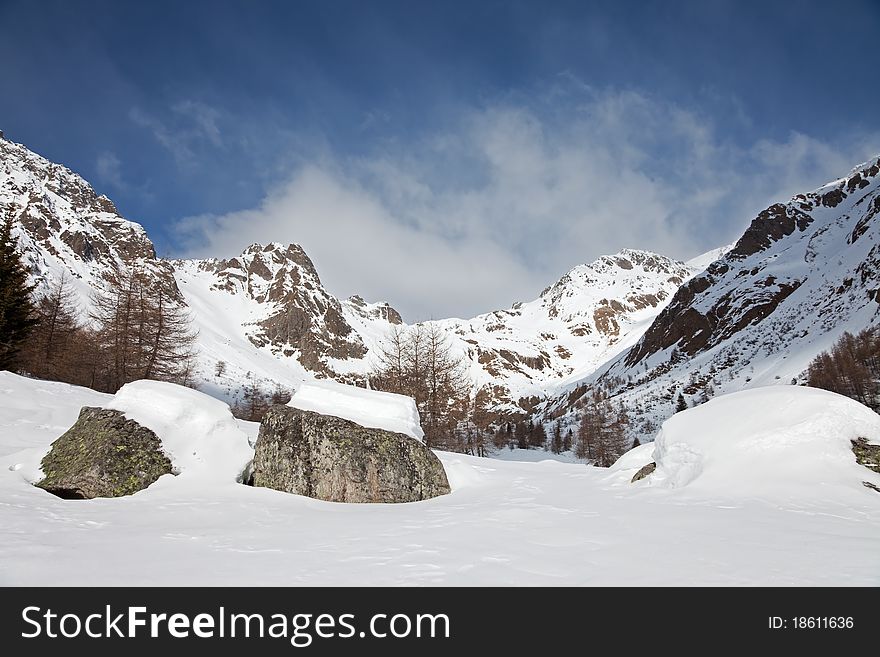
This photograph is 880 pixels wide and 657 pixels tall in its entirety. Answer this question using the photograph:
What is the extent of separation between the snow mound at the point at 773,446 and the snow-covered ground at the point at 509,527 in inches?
1.3

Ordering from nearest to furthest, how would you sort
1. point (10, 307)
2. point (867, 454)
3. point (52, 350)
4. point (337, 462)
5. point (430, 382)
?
point (867, 454) → point (337, 462) → point (10, 307) → point (430, 382) → point (52, 350)

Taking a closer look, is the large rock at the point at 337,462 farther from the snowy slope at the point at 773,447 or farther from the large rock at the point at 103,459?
the snowy slope at the point at 773,447

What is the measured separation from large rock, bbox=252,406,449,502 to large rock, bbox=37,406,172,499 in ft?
7.06

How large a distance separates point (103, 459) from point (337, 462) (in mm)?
4532

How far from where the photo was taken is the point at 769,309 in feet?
418

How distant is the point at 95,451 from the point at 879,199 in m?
178

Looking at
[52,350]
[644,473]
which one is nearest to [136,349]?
[52,350]

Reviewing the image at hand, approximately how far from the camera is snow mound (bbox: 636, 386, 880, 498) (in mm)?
7688

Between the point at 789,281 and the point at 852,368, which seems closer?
the point at 852,368

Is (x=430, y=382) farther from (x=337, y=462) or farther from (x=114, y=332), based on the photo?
(x=114, y=332)

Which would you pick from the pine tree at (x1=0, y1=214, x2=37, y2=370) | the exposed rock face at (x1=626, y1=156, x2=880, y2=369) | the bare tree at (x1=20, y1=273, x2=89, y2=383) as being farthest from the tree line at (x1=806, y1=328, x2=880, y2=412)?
the pine tree at (x1=0, y1=214, x2=37, y2=370)

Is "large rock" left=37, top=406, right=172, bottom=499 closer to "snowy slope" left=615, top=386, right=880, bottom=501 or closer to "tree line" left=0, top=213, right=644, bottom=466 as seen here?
"snowy slope" left=615, top=386, right=880, bottom=501

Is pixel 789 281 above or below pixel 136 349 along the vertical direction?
above
